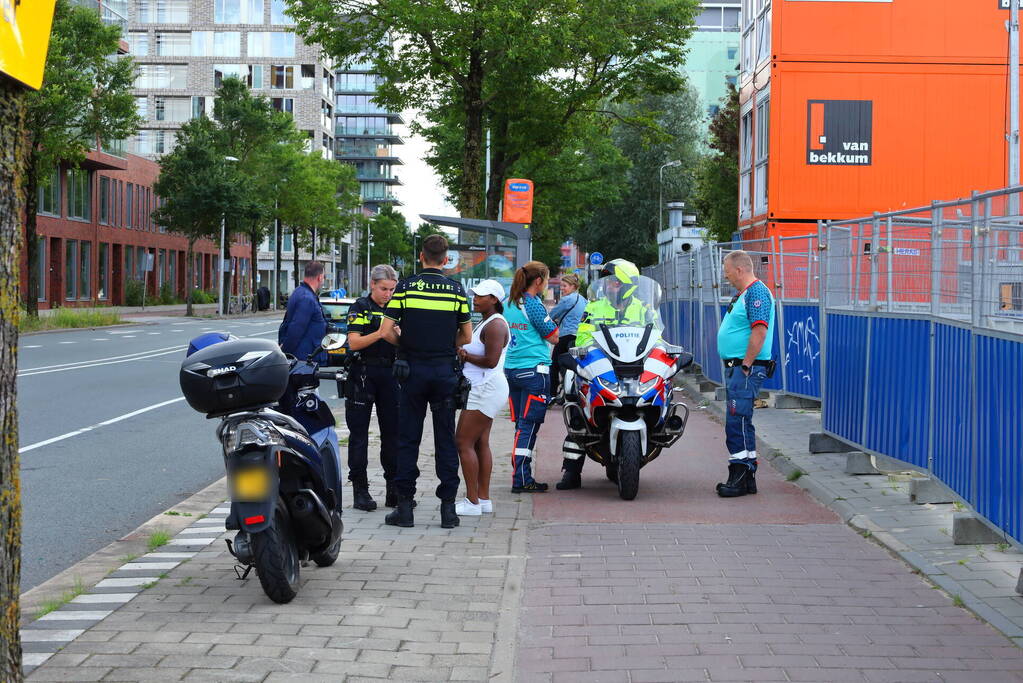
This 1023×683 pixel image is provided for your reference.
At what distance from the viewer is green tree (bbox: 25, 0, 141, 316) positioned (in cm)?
3634

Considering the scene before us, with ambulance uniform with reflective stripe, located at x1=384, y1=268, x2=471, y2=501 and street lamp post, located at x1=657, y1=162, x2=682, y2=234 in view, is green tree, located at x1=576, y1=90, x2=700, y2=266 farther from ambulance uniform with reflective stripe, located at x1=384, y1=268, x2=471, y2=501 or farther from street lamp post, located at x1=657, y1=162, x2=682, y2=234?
ambulance uniform with reflective stripe, located at x1=384, y1=268, x2=471, y2=501

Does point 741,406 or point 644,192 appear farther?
point 644,192

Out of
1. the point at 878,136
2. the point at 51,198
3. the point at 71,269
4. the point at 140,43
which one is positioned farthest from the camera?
the point at 140,43

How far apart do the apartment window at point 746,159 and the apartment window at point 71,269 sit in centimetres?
3982

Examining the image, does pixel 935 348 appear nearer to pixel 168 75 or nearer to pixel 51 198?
pixel 51 198

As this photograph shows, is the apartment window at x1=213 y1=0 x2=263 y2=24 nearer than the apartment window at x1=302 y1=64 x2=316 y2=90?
Yes

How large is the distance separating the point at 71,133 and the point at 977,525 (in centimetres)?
3578

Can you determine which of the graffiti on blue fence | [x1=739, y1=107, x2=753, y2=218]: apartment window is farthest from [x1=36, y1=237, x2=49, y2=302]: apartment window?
the graffiti on blue fence

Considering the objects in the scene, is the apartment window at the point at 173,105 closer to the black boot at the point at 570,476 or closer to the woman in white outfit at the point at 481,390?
the black boot at the point at 570,476

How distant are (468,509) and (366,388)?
1.06 metres

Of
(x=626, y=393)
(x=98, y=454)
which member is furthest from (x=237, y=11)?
(x=626, y=393)

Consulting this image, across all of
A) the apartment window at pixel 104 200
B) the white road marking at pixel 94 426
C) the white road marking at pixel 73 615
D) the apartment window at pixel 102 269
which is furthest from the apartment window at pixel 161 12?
the white road marking at pixel 73 615

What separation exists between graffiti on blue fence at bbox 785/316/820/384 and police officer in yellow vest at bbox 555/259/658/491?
203 inches

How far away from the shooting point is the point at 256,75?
106 metres
